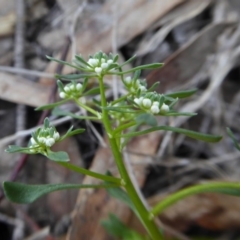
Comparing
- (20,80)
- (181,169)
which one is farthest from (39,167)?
(181,169)

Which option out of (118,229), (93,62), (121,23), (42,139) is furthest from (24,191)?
(121,23)

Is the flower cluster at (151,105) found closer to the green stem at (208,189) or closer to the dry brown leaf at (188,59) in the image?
the green stem at (208,189)

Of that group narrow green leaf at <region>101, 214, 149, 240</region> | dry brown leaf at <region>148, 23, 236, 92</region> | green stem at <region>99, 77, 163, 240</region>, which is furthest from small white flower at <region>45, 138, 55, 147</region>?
dry brown leaf at <region>148, 23, 236, 92</region>

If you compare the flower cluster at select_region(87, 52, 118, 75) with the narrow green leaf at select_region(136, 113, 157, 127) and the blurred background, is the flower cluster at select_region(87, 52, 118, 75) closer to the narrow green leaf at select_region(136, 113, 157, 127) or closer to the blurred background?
the narrow green leaf at select_region(136, 113, 157, 127)

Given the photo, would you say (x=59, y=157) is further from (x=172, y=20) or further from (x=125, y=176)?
(x=172, y=20)

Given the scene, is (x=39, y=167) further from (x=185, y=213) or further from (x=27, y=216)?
(x=185, y=213)

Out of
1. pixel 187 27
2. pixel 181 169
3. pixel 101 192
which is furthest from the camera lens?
pixel 187 27
